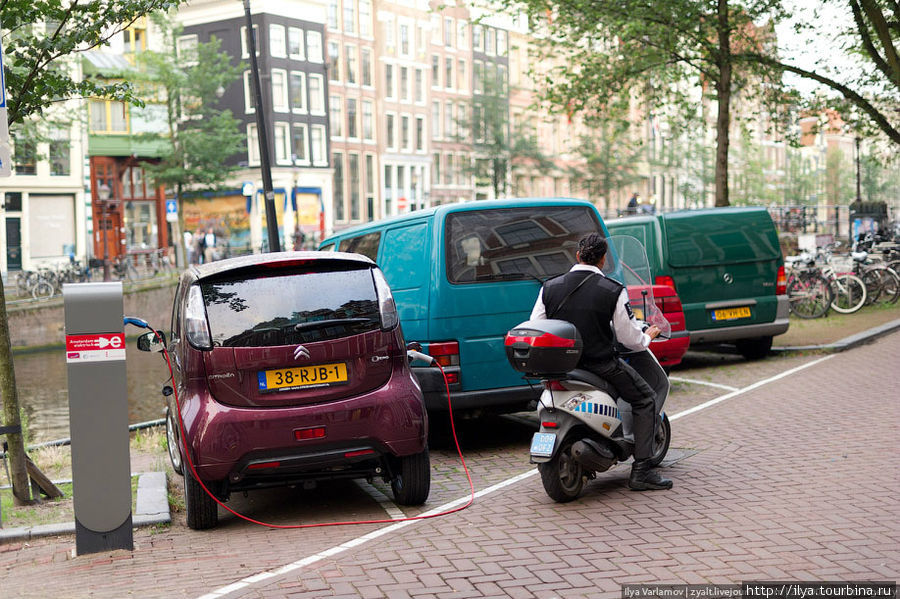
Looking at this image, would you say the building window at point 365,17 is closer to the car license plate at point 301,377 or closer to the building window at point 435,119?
the building window at point 435,119

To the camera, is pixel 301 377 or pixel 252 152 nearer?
pixel 301 377

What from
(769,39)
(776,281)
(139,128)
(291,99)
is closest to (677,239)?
(776,281)

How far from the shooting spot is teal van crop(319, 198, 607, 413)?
8320 millimetres

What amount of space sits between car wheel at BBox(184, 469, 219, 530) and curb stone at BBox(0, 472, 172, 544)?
0.30 m

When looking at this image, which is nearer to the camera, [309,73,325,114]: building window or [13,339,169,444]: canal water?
[13,339,169,444]: canal water

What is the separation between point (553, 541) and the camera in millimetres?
5684

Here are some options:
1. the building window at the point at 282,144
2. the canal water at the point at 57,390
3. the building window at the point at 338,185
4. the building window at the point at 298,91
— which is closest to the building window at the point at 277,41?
the building window at the point at 298,91

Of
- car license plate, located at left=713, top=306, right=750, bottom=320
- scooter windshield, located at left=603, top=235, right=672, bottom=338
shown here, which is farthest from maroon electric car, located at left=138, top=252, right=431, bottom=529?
car license plate, located at left=713, top=306, right=750, bottom=320

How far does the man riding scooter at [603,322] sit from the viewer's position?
650 centimetres

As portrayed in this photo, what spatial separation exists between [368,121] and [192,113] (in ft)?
67.6

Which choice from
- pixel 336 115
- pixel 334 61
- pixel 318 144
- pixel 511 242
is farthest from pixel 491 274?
pixel 334 61

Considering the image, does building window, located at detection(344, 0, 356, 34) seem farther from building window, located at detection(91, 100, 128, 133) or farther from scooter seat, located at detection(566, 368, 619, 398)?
scooter seat, located at detection(566, 368, 619, 398)

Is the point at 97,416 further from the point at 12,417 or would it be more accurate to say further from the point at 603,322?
the point at 603,322

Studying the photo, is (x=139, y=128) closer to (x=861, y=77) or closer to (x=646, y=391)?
(x=861, y=77)
